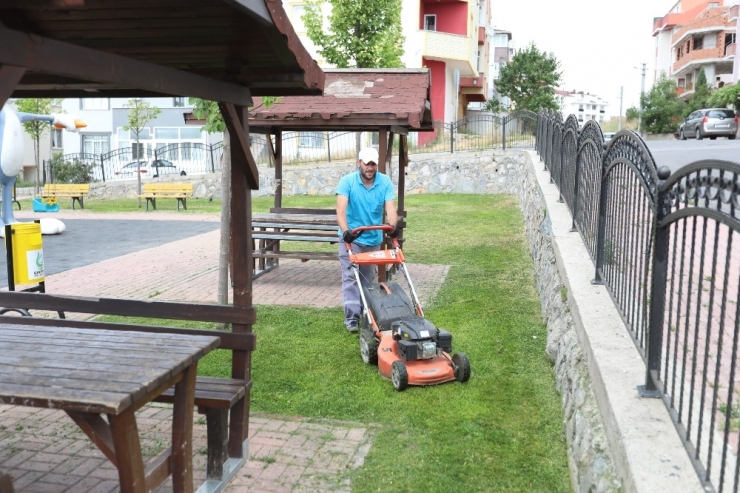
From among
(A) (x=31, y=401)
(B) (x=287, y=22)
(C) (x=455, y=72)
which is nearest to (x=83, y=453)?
(A) (x=31, y=401)

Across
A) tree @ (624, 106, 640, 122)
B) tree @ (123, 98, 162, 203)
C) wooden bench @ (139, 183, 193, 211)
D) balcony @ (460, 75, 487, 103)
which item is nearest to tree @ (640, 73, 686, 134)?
tree @ (624, 106, 640, 122)

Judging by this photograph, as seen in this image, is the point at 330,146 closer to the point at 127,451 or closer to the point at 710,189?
the point at 127,451

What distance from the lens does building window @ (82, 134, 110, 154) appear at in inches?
1785

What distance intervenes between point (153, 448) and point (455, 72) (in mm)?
33149

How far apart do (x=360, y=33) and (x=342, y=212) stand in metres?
14.1

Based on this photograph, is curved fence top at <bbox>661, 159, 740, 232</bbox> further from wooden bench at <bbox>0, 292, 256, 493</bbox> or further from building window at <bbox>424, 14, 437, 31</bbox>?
building window at <bbox>424, 14, 437, 31</bbox>

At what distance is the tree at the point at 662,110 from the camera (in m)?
52.9

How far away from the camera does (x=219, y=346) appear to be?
4.30 m

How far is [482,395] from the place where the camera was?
5438mm

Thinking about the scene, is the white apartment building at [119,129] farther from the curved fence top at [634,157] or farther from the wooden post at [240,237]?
the wooden post at [240,237]

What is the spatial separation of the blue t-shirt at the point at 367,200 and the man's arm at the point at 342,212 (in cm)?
9

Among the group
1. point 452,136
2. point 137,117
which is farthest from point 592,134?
point 137,117

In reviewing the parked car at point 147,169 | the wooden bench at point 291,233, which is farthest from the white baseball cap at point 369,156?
the parked car at point 147,169

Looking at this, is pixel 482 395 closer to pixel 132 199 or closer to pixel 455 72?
pixel 132 199
